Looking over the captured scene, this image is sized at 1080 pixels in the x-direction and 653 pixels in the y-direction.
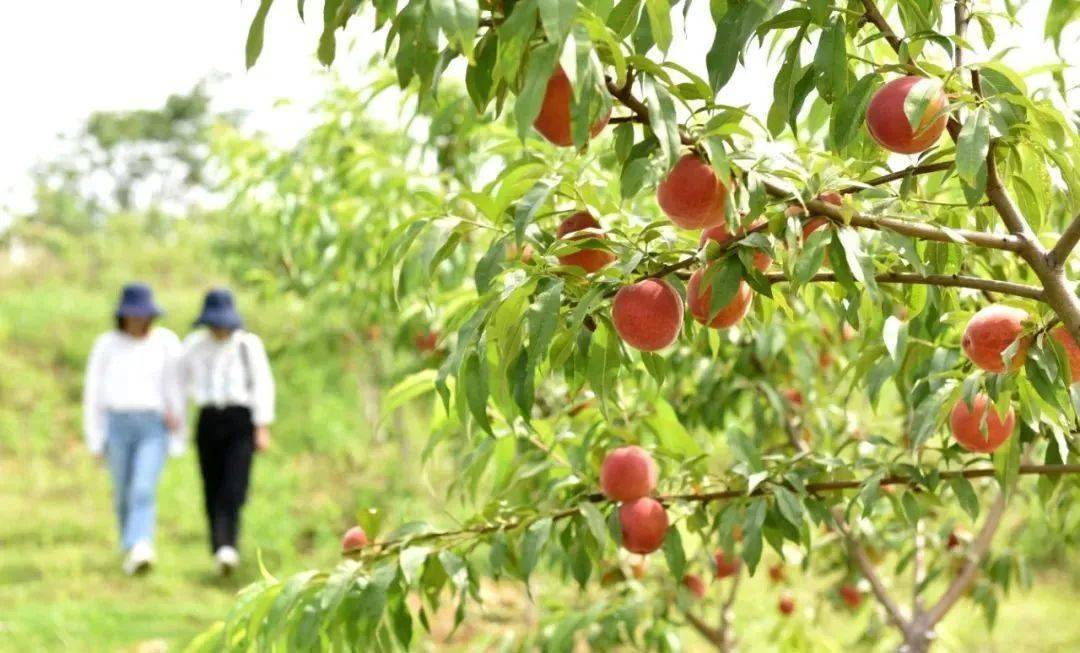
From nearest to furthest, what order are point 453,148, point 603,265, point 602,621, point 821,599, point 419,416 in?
point 603,265 < point 602,621 < point 821,599 < point 453,148 < point 419,416

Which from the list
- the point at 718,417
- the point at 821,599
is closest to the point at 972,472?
the point at 718,417

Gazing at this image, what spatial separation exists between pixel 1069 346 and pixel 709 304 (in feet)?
1.19

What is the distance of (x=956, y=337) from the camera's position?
1.44 m

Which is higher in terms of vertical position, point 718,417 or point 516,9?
point 516,9

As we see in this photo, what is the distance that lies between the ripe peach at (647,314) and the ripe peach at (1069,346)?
35cm

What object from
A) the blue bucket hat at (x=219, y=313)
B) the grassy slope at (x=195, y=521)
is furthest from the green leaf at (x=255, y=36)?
the blue bucket hat at (x=219, y=313)

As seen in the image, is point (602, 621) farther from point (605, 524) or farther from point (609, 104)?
point (609, 104)

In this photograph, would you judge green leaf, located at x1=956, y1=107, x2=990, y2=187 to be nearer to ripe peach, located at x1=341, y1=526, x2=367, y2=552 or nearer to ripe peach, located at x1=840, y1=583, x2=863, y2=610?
ripe peach, located at x1=341, y1=526, x2=367, y2=552

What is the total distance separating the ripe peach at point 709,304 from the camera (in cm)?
103

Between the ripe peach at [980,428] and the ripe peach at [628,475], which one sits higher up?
the ripe peach at [980,428]

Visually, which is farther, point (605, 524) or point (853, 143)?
point (605, 524)

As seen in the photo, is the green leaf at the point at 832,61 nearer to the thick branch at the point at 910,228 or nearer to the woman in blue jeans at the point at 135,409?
the thick branch at the point at 910,228

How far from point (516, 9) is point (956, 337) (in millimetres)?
832

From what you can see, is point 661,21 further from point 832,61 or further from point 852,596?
point 852,596
